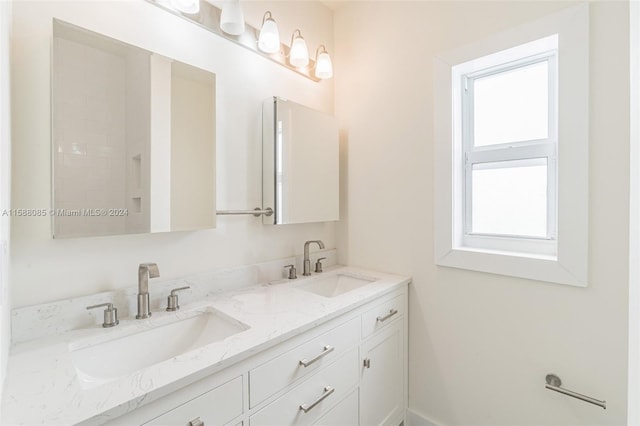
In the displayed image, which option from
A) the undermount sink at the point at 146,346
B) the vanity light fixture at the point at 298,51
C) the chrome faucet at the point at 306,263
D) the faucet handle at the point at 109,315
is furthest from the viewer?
the chrome faucet at the point at 306,263

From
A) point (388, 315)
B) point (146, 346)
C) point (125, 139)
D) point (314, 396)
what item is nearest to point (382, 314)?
point (388, 315)

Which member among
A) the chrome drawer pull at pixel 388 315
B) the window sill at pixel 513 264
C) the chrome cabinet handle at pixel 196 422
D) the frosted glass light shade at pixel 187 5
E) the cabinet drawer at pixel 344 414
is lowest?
the cabinet drawer at pixel 344 414

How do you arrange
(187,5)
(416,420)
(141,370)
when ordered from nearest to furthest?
(141,370), (187,5), (416,420)

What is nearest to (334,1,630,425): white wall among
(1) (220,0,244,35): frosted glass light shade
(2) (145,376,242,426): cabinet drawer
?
(1) (220,0,244,35): frosted glass light shade

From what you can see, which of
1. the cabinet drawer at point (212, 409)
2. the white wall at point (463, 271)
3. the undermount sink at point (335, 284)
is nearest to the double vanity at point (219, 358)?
the cabinet drawer at point (212, 409)

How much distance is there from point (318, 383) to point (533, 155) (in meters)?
1.40

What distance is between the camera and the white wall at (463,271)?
112 cm

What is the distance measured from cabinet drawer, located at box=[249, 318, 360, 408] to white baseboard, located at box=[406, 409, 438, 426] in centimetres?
77

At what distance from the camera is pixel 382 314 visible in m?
1.48

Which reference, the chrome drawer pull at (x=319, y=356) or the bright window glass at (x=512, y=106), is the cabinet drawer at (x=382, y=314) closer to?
the chrome drawer pull at (x=319, y=356)

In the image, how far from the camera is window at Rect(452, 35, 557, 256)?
4.45 feet

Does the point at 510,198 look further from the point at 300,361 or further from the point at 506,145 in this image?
the point at 300,361
